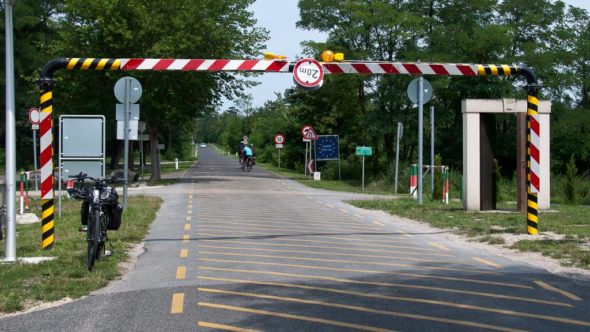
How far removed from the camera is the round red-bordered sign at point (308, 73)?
37.5 feet

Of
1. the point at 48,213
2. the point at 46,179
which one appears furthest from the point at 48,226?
the point at 46,179

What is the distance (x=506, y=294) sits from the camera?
751 cm

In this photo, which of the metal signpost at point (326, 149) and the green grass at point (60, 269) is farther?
the metal signpost at point (326, 149)

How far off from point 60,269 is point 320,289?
3.35 m

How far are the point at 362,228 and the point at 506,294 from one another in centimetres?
691

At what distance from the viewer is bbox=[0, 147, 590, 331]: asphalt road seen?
6.28 m

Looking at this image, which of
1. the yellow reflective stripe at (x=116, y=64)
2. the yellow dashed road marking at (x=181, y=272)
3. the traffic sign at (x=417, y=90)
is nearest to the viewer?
the yellow dashed road marking at (x=181, y=272)

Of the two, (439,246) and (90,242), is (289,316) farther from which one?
(439,246)

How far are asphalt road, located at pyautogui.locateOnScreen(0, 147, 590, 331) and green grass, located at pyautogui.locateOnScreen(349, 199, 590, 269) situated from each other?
77 centimetres

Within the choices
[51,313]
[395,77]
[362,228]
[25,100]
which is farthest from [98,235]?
[25,100]

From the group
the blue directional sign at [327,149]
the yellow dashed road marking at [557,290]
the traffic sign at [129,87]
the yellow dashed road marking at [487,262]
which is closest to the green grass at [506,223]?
the yellow dashed road marking at [487,262]

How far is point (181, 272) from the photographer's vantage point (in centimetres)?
881

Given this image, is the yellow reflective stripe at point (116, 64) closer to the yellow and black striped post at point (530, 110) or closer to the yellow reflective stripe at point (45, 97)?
the yellow reflective stripe at point (45, 97)

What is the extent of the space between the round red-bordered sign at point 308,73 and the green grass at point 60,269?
12.5 feet
